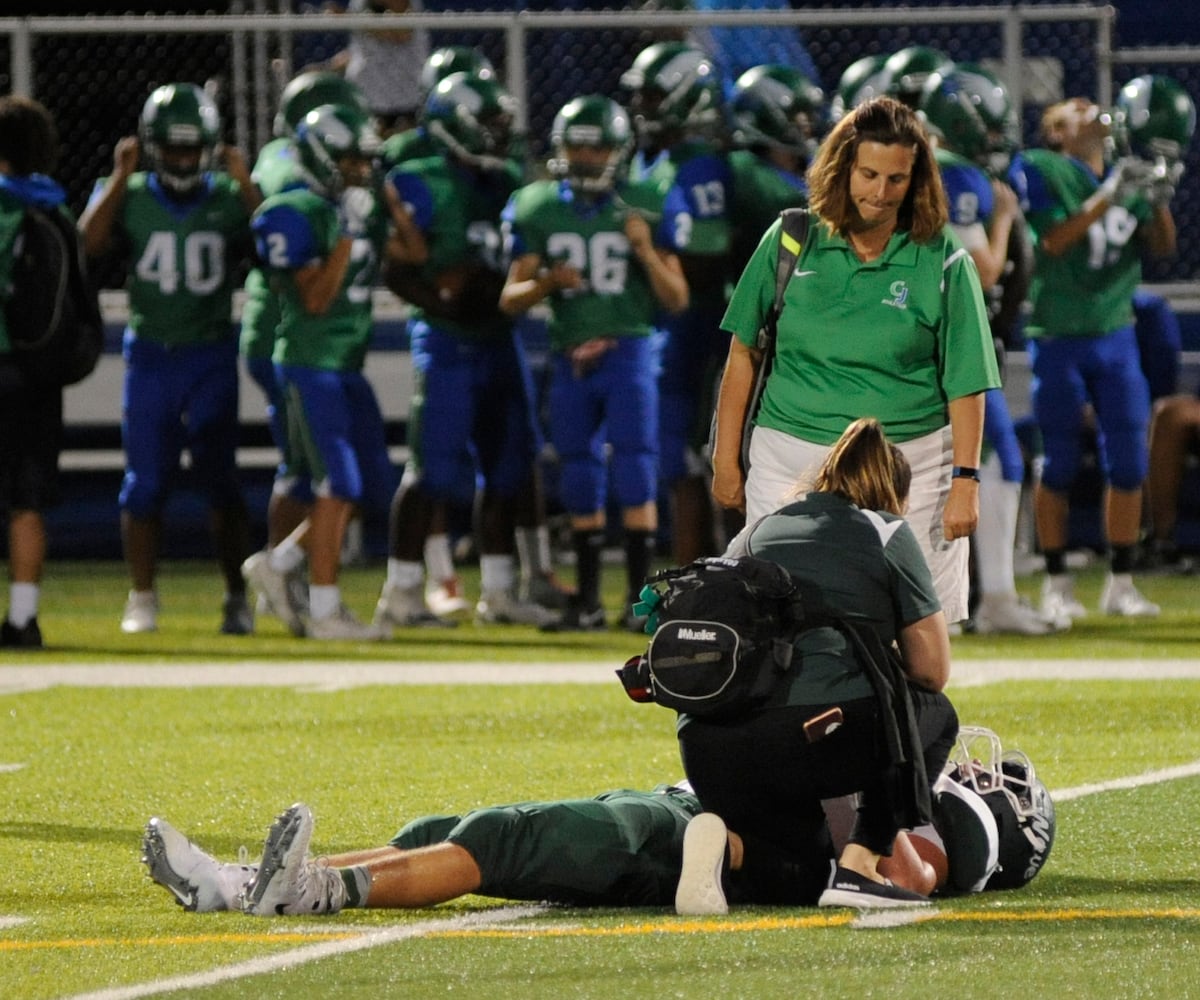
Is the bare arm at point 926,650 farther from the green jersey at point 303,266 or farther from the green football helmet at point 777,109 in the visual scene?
the green football helmet at point 777,109

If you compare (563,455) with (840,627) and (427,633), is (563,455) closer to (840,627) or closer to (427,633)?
(427,633)

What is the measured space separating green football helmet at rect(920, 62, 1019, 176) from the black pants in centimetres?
607

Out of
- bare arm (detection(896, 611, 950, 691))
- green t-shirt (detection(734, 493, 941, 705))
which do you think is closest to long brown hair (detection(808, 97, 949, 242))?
green t-shirt (detection(734, 493, 941, 705))

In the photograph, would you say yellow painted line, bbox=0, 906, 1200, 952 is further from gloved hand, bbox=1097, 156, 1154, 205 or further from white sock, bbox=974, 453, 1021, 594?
gloved hand, bbox=1097, 156, 1154, 205

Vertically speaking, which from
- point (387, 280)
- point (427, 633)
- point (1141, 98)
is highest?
point (1141, 98)

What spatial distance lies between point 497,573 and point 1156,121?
12.0ft

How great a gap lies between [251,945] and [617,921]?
29.2 inches

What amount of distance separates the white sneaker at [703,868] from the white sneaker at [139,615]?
22.4 feet

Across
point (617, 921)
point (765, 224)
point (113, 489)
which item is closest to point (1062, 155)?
point (765, 224)

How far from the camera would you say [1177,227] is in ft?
47.8

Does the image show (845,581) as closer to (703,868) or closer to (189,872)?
(703,868)

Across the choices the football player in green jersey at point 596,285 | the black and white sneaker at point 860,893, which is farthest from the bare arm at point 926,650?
the football player in green jersey at point 596,285

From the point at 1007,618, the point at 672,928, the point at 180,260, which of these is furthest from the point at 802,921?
the point at 180,260

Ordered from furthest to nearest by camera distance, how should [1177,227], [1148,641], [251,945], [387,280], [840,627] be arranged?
[1177,227] < [387,280] < [1148,641] < [840,627] < [251,945]
